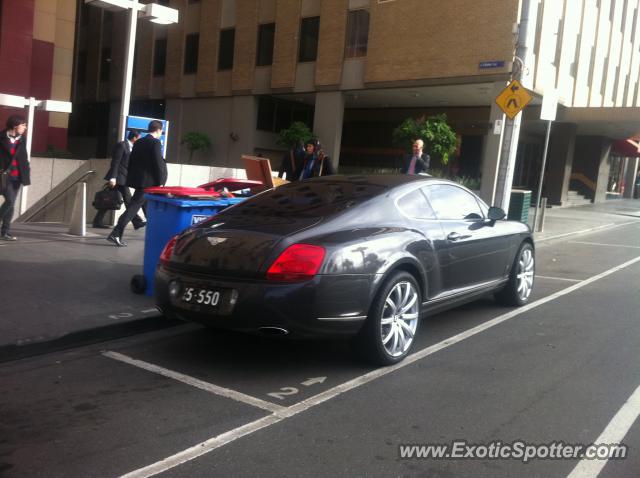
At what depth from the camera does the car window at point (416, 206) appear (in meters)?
5.41

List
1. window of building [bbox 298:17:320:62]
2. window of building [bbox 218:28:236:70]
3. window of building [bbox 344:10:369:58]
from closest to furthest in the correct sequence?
window of building [bbox 344:10:369:58]
window of building [bbox 298:17:320:62]
window of building [bbox 218:28:236:70]

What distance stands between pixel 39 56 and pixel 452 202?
2112cm

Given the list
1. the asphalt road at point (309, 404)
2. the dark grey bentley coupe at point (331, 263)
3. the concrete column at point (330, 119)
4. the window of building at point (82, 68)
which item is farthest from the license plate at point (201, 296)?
the window of building at point (82, 68)

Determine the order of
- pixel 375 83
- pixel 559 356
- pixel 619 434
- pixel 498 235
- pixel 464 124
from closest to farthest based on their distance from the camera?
1. pixel 619 434
2. pixel 559 356
3. pixel 498 235
4. pixel 375 83
5. pixel 464 124

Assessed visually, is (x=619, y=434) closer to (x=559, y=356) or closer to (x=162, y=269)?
(x=559, y=356)

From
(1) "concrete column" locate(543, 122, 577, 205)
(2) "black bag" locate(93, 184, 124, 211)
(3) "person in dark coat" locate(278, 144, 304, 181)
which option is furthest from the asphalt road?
(1) "concrete column" locate(543, 122, 577, 205)

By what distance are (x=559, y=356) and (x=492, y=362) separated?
0.67 meters

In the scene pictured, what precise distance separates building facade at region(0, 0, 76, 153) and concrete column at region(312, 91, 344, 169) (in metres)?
9.84

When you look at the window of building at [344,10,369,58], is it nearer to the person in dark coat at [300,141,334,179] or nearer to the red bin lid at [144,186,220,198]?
the person in dark coat at [300,141,334,179]

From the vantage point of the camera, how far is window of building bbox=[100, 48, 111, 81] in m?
35.0

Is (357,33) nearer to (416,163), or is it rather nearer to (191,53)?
(191,53)

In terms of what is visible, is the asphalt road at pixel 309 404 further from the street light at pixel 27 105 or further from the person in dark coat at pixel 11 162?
the street light at pixel 27 105

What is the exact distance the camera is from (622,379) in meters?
4.76

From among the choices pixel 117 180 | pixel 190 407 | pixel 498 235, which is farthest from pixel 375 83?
pixel 190 407
